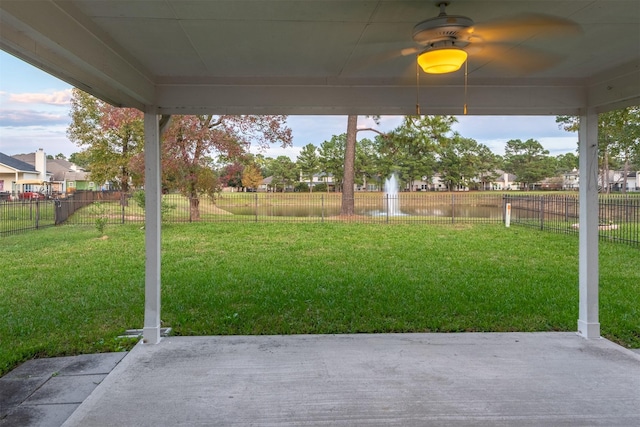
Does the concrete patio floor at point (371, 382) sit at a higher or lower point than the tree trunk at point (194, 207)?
lower

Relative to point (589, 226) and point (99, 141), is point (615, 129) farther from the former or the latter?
point (99, 141)

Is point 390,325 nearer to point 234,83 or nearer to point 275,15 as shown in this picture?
point 234,83

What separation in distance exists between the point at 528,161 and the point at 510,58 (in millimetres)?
27715

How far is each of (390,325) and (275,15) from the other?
121 inches

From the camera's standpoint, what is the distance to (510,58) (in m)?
2.94

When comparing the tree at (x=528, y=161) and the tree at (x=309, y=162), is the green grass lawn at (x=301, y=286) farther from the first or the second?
the tree at (x=528, y=161)

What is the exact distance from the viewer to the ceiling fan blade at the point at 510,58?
271cm

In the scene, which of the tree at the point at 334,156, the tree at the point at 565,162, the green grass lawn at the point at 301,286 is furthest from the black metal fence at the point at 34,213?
the tree at the point at 565,162

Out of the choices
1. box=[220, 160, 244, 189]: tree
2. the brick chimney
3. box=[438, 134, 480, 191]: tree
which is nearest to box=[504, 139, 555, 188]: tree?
box=[438, 134, 480, 191]: tree

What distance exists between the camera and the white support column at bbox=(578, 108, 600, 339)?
147 inches

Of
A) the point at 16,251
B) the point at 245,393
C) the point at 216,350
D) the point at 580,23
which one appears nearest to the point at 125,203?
the point at 16,251

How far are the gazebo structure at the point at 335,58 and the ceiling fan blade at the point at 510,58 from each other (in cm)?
1

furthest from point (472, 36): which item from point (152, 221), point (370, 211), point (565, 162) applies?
point (565, 162)

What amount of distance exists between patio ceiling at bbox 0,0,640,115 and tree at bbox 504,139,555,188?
1000 inches
